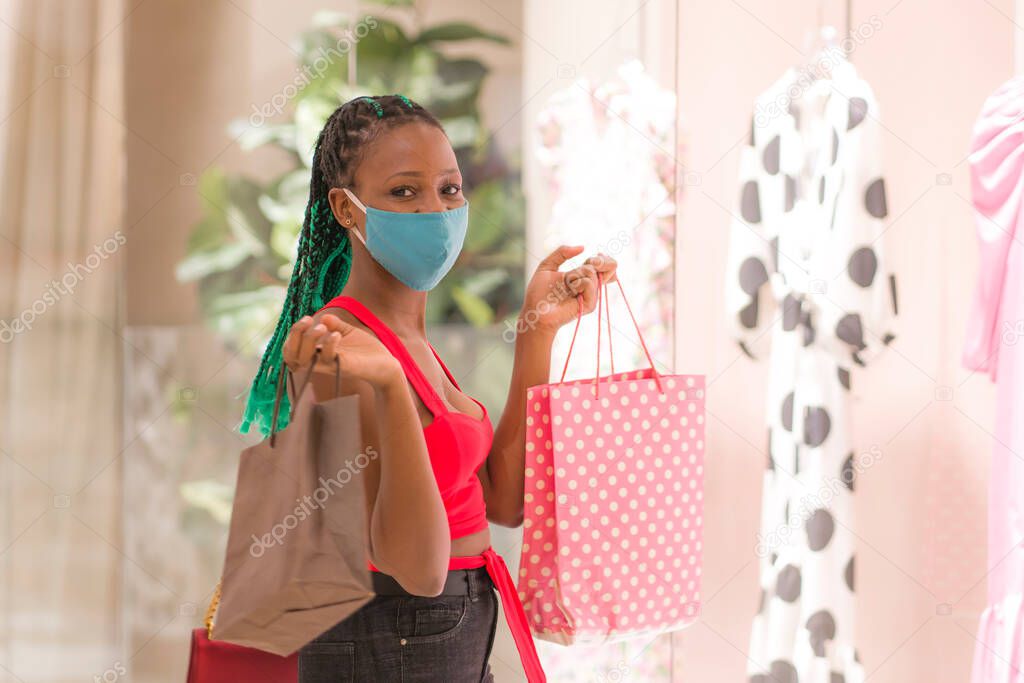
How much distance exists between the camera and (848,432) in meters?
2.15

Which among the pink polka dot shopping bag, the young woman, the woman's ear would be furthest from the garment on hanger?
the woman's ear

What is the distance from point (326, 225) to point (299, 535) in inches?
20.2

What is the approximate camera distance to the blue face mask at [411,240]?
1263 mm

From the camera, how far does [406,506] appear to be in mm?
1102

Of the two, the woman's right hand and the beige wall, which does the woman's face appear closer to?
the woman's right hand

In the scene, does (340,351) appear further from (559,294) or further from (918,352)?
(918,352)

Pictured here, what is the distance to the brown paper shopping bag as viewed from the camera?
104cm

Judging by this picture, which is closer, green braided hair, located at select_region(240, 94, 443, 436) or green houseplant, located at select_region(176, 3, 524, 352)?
green braided hair, located at select_region(240, 94, 443, 436)

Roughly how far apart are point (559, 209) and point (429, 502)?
1447 mm

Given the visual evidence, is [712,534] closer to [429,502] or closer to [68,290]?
[429,502]

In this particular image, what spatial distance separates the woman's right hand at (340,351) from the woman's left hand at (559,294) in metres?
0.47

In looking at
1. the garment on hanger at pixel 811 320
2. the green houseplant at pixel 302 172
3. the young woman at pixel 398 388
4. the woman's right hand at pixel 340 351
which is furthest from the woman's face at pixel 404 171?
the green houseplant at pixel 302 172

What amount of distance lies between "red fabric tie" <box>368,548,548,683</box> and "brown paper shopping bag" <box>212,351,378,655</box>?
253 mm

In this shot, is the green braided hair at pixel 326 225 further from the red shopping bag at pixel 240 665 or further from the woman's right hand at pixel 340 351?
the red shopping bag at pixel 240 665
